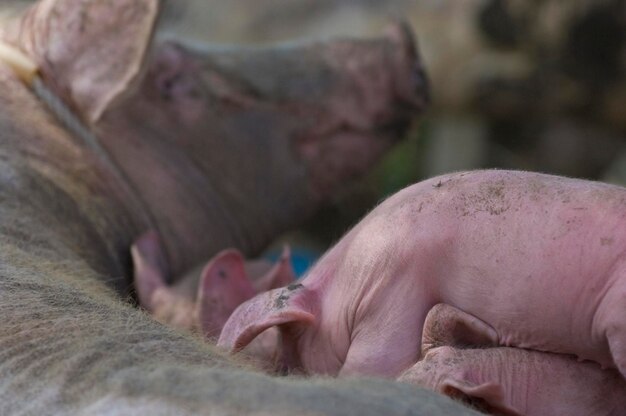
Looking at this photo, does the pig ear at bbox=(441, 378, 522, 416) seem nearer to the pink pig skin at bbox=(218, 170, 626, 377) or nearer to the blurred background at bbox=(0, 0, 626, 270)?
the pink pig skin at bbox=(218, 170, 626, 377)

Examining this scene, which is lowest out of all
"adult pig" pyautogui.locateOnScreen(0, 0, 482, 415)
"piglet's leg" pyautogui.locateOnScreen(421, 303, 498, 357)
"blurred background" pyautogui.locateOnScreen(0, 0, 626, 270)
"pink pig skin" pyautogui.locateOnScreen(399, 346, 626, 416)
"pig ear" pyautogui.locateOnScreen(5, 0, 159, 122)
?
"blurred background" pyautogui.locateOnScreen(0, 0, 626, 270)

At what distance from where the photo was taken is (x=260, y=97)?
105 inches

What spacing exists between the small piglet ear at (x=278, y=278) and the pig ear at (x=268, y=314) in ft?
1.59

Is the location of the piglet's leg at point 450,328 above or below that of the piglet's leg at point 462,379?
above

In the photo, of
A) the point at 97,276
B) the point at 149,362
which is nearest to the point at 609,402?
the point at 149,362

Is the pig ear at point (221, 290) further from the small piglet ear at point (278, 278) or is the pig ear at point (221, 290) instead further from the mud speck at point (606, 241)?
the mud speck at point (606, 241)

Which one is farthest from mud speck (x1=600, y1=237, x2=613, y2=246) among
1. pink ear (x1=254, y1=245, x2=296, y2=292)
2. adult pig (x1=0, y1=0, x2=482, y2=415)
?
pink ear (x1=254, y1=245, x2=296, y2=292)

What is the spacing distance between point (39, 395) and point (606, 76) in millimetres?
4482

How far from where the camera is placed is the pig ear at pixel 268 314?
1372 millimetres

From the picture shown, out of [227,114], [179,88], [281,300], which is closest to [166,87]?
[179,88]

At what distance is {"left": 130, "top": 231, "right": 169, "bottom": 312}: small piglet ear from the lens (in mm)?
2047

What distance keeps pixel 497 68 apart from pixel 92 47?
3.44 metres

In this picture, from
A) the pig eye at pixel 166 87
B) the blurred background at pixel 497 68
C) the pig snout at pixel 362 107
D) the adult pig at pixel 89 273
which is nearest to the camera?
the adult pig at pixel 89 273

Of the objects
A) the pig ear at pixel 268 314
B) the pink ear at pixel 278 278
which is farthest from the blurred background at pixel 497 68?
the pig ear at pixel 268 314
